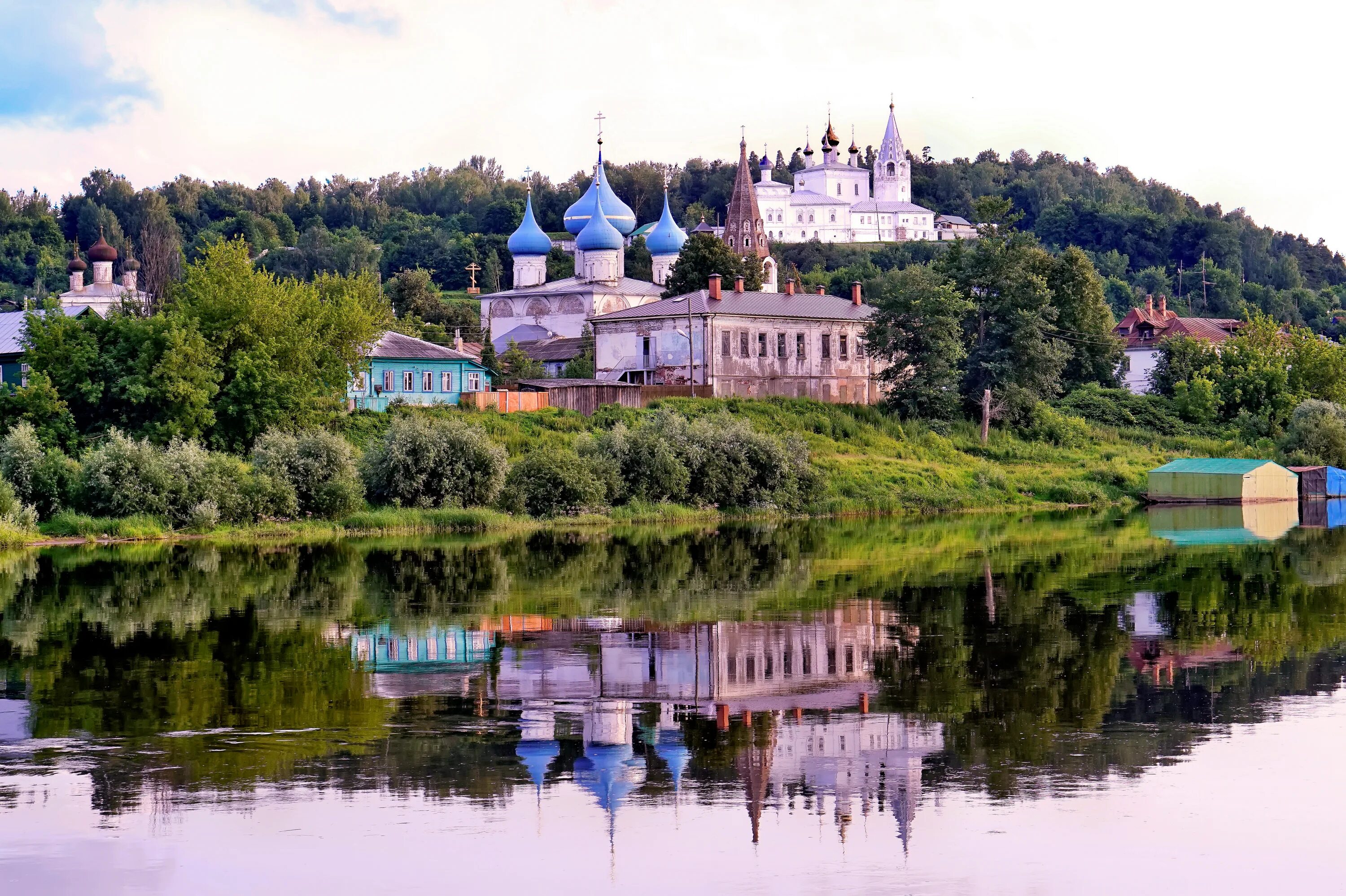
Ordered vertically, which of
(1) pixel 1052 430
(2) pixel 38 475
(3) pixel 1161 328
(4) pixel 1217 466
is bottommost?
(2) pixel 38 475

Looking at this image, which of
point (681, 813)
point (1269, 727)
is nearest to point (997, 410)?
point (1269, 727)

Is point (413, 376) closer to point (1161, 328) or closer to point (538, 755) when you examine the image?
point (1161, 328)

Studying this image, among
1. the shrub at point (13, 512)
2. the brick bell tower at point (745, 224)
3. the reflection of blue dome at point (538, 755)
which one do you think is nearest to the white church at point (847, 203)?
the brick bell tower at point (745, 224)

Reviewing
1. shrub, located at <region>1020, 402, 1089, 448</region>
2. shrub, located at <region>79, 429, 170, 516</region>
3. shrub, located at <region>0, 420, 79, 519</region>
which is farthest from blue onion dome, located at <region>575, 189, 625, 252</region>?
shrub, located at <region>0, 420, 79, 519</region>

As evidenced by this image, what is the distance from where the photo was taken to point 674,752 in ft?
45.9

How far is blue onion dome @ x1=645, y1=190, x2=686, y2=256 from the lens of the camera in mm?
91938

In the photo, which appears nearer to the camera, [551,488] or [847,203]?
[551,488]

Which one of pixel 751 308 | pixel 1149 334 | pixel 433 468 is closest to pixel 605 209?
pixel 1149 334

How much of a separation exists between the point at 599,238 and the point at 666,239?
27.2ft

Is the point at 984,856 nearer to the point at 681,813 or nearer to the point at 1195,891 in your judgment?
the point at 1195,891

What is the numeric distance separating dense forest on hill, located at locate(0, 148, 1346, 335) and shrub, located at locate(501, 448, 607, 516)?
53200 millimetres

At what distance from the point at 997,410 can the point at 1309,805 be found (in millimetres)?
47453

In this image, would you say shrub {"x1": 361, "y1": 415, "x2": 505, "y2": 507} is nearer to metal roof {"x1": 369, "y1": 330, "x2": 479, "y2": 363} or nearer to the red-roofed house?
metal roof {"x1": 369, "y1": 330, "x2": 479, "y2": 363}

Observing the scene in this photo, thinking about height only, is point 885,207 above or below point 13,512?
above
